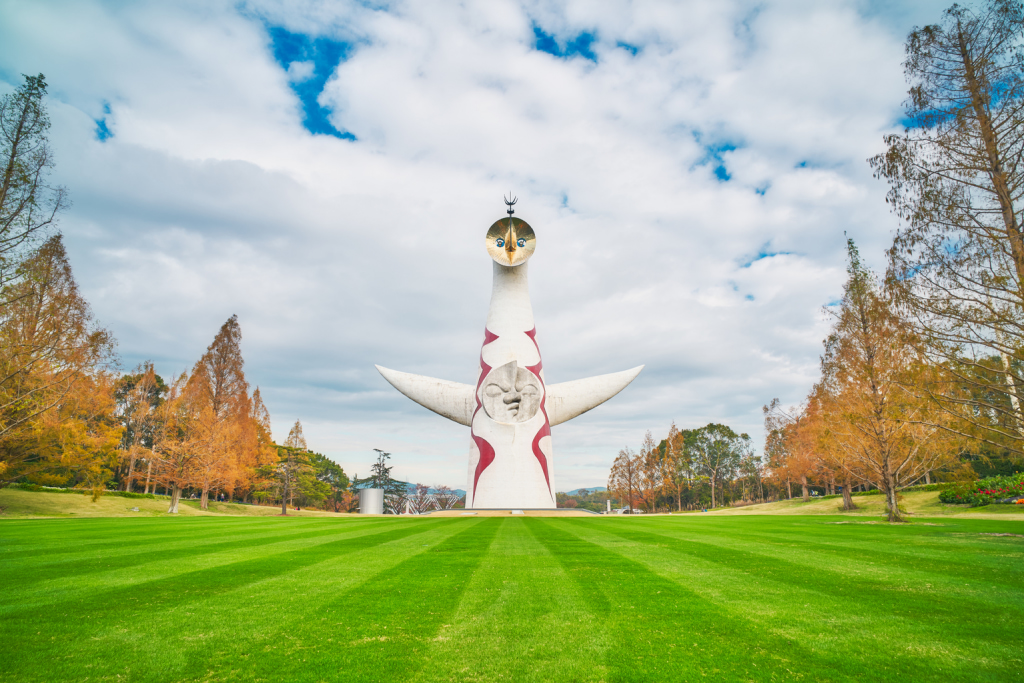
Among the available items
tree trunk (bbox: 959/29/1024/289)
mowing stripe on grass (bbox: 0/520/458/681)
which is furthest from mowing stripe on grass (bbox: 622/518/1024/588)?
mowing stripe on grass (bbox: 0/520/458/681)

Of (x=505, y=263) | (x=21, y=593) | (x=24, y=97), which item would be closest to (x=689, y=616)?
(x=21, y=593)

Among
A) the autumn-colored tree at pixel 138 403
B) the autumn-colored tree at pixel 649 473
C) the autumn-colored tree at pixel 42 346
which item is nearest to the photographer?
the autumn-colored tree at pixel 42 346

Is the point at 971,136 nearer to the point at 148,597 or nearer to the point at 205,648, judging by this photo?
the point at 205,648

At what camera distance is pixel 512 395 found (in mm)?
27000

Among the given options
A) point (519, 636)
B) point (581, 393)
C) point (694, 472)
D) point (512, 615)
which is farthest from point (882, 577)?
point (694, 472)

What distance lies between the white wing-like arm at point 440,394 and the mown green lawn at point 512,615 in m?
20.8

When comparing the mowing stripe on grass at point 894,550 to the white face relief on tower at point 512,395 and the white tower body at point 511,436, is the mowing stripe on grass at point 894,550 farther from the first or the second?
the white face relief on tower at point 512,395

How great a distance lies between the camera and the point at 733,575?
718 cm

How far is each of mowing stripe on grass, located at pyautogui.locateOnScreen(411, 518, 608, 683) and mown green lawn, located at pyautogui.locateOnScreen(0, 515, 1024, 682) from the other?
2 cm

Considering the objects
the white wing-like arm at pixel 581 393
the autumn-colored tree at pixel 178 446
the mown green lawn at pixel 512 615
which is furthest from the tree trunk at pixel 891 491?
the autumn-colored tree at pixel 178 446

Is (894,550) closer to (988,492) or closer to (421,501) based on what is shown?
(988,492)

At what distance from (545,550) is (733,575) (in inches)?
148

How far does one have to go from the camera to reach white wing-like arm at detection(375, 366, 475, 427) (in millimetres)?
30250

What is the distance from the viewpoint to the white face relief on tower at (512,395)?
27016mm
